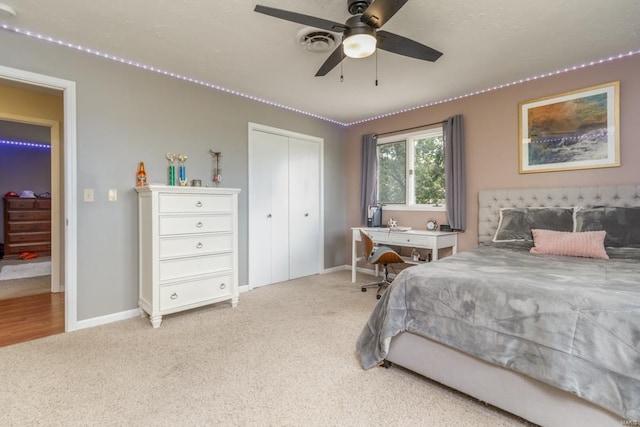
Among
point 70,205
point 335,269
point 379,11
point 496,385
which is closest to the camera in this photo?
point 496,385

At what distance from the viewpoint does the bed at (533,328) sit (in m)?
1.27

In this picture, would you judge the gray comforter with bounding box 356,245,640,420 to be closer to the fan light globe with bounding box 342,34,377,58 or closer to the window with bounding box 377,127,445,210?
the fan light globe with bounding box 342,34,377,58

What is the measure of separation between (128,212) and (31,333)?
1246 millimetres

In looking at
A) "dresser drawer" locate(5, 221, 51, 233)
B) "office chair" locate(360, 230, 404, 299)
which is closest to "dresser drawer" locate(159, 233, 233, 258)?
"office chair" locate(360, 230, 404, 299)

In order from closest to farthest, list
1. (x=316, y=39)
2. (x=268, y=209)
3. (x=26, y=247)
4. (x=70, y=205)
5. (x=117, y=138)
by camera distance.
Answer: (x=316, y=39) → (x=70, y=205) → (x=117, y=138) → (x=268, y=209) → (x=26, y=247)

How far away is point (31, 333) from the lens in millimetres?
2584

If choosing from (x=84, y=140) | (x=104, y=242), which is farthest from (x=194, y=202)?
(x=84, y=140)

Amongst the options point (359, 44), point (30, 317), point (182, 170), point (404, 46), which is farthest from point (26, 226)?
point (404, 46)

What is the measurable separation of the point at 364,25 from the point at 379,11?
117 mm

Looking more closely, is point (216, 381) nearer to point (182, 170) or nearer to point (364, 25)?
point (182, 170)

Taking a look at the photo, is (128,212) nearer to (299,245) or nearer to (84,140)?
(84,140)

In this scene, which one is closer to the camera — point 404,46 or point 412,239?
point 404,46

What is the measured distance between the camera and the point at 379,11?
5.47ft

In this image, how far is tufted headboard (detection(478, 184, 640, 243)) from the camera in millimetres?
2754
